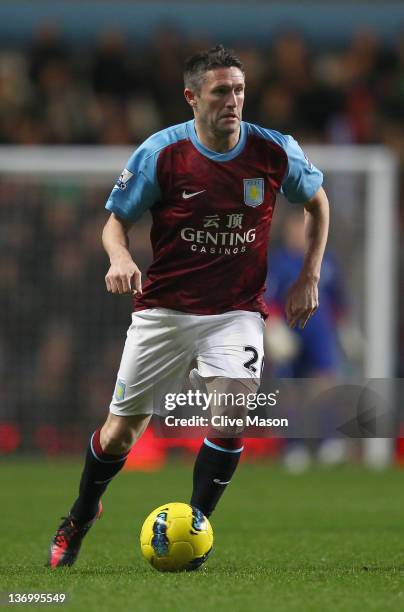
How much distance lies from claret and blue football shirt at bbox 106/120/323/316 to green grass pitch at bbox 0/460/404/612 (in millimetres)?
1134

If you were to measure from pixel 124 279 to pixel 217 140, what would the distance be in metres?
0.76

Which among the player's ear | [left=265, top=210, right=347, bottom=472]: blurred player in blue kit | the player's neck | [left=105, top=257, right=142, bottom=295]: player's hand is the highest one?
the player's ear

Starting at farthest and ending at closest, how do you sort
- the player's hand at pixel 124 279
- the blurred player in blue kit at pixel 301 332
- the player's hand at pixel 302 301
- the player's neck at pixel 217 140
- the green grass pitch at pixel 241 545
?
the blurred player in blue kit at pixel 301 332 < the player's hand at pixel 302 301 < the player's neck at pixel 217 140 < the player's hand at pixel 124 279 < the green grass pitch at pixel 241 545

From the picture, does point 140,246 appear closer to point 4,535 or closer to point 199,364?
point 4,535

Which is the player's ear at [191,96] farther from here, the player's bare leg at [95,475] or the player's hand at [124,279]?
the player's bare leg at [95,475]

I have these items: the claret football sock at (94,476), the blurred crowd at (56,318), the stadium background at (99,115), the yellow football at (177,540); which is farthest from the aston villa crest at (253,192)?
the blurred crowd at (56,318)

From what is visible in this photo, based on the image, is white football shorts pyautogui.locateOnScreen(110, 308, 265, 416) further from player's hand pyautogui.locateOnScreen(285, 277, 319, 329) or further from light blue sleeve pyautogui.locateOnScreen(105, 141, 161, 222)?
light blue sleeve pyautogui.locateOnScreen(105, 141, 161, 222)

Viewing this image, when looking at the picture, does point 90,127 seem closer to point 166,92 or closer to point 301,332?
point 166,92

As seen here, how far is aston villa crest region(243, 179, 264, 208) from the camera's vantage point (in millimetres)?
5527

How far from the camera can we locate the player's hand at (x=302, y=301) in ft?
18.4

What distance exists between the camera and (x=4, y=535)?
6824 mm

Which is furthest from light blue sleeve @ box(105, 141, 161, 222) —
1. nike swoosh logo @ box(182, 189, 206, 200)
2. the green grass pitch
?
the green grass pitch

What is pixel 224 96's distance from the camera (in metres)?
5.38

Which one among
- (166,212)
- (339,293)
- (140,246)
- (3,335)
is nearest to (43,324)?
(3,335)
